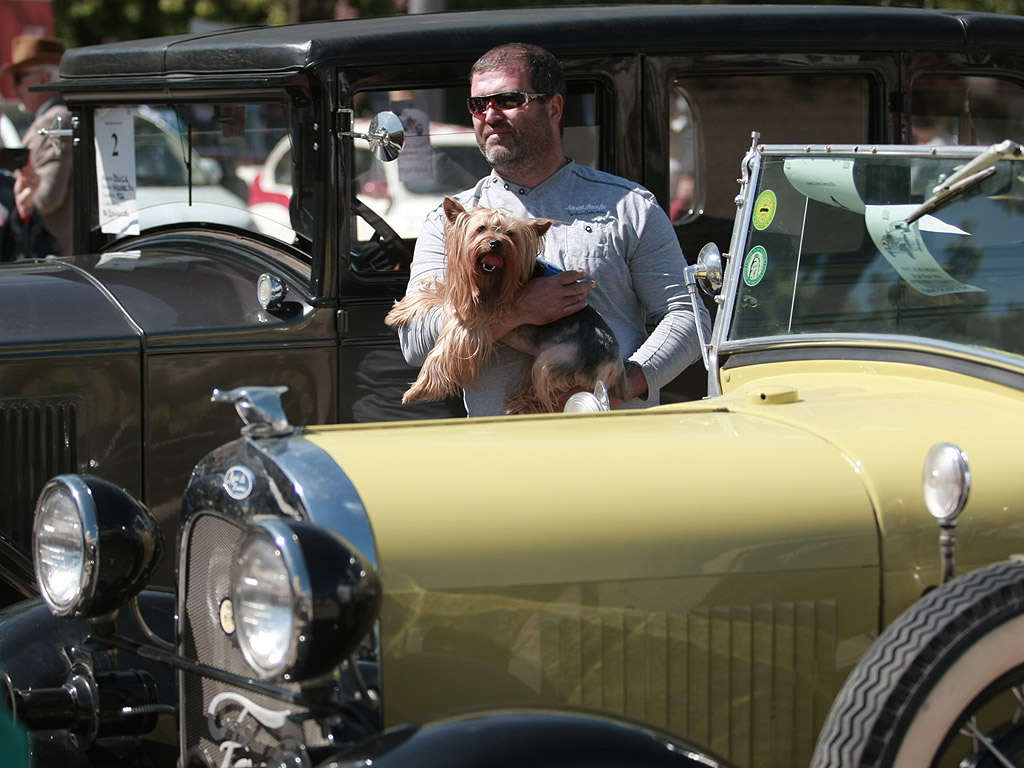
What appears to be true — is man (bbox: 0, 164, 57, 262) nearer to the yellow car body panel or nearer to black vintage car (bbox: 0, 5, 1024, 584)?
black vintage car (bbox: 0, 5, 1024, 584)

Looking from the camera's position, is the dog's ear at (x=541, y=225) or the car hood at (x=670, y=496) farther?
the dog's ear at (x=541, y=225)

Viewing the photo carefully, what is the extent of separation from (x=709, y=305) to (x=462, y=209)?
119cm

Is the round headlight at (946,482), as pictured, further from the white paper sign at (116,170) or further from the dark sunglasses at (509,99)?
the white paper sign at (116,170)

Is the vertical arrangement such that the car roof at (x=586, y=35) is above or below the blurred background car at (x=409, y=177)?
above

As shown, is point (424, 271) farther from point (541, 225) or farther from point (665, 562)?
point (665, 562)

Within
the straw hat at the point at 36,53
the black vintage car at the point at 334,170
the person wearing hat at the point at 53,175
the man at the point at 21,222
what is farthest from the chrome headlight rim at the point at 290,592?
the straw hat at the point at 36,53

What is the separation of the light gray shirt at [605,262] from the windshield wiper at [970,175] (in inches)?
41.0

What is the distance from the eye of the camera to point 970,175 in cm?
262

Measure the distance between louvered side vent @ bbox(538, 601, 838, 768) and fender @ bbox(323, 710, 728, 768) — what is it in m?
0.23

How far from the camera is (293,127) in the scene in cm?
418

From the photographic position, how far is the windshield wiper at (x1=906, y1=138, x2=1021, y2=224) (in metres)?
2.58

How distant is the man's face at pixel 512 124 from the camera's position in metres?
3.59

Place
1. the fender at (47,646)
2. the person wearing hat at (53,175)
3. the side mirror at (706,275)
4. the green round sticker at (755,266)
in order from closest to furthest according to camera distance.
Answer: the fender at (47,646), the green round sticker at (755,266), the side mirror at (706,275), the person wearing hat at (53,175)

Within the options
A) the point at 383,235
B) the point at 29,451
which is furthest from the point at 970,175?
the point at 29,451
